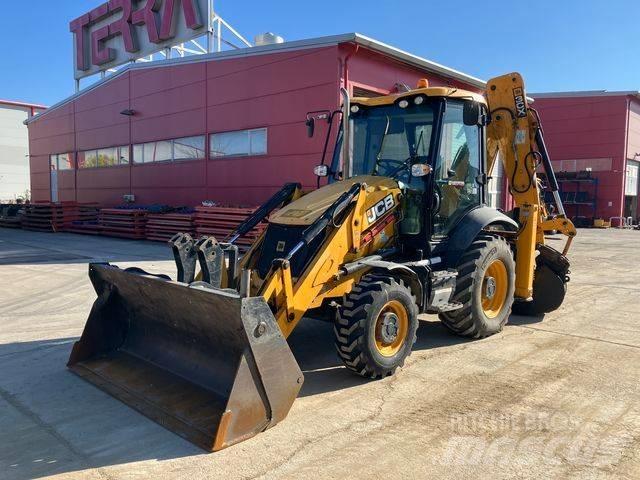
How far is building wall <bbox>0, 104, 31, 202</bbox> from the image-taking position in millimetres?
47125

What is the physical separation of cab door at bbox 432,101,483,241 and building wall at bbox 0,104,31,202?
4993 cm

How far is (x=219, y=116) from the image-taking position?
1716 centimetres

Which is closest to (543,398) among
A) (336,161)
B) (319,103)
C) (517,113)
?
(336,161)

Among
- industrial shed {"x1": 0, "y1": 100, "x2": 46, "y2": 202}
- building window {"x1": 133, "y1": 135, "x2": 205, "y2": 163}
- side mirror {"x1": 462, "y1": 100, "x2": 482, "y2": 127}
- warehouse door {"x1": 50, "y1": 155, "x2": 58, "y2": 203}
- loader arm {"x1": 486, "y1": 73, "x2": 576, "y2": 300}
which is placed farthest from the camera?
industrial shed {"x1": 0, "y1": 100, "x2": 46, "y2": 202}

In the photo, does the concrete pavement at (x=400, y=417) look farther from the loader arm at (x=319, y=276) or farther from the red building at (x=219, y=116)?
the red building at (x=219, y=116)

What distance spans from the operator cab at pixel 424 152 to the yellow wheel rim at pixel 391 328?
986 mm

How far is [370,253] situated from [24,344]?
13.5ft

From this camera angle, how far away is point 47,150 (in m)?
27.0

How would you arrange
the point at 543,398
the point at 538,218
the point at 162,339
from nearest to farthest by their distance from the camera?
the point at 543,398
the point at 162,339
the point at 538,218

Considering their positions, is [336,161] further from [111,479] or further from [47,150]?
[47,150]

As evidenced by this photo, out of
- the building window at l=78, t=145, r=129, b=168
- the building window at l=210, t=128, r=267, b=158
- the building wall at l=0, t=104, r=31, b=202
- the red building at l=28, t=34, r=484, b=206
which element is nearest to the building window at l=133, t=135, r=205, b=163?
the red building at l=28, t=34, r=484, b=206

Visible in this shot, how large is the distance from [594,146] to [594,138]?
1.52 ft

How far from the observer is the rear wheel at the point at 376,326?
451 centimetres

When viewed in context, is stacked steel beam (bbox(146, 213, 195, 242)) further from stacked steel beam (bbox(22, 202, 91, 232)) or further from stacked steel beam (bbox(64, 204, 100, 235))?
stacked steel beam (bbox(22, 202, 91, 232))
